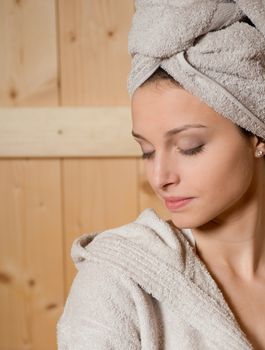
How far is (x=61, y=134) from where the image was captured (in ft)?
5.13

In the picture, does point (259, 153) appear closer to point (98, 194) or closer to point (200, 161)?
point (200, 161)

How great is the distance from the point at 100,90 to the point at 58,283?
543 mm

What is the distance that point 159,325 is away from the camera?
94 cm

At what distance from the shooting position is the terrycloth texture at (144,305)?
0.90m

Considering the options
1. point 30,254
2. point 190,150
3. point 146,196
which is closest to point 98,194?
point 146,196

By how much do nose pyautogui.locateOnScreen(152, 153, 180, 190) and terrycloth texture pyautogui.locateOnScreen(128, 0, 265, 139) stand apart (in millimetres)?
108

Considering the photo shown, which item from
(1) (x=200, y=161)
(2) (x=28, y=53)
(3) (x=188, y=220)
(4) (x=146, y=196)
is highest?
(2) (x=28, y=53)

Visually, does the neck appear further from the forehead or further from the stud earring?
the forehead

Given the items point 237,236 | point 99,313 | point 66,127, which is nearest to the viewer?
point 99,313

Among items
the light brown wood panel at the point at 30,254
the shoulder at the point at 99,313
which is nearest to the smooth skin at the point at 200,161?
the shoulder at the point at 99,313

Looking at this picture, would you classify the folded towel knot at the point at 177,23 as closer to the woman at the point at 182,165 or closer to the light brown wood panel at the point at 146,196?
the woman at the point at 182,165

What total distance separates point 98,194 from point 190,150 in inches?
28.4

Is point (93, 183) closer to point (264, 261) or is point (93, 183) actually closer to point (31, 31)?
point (31, 31)

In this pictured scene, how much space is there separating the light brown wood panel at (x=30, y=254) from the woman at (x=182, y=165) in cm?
65
